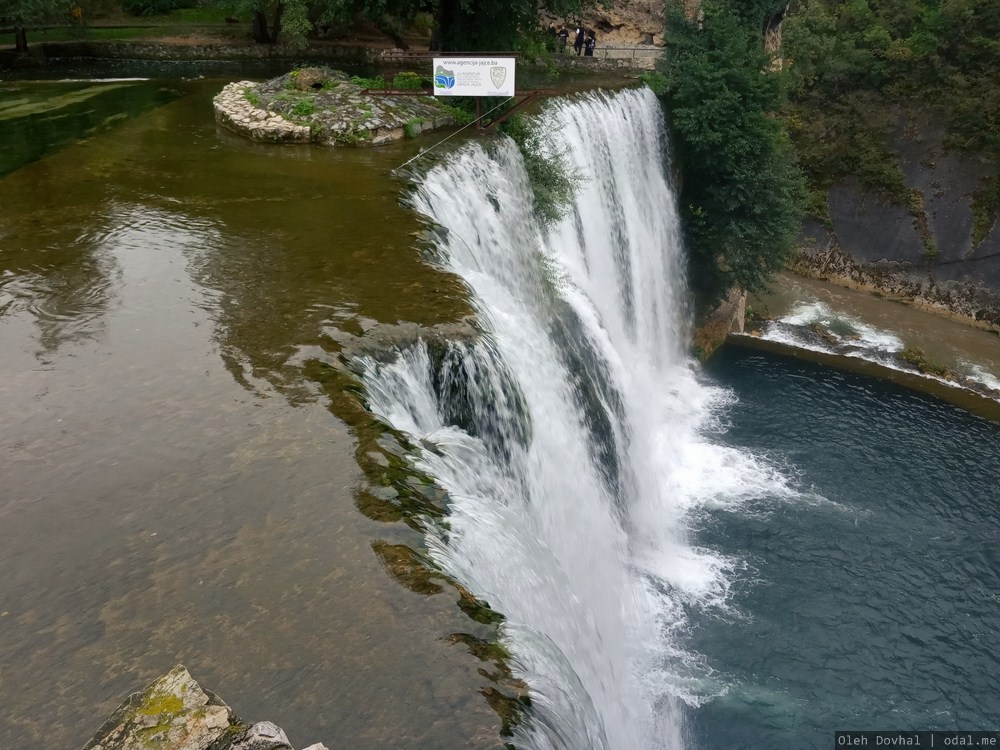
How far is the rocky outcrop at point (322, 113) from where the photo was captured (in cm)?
1538

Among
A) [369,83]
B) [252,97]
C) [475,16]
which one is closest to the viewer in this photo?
[252,97]

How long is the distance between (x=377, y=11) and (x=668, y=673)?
16.7 metres

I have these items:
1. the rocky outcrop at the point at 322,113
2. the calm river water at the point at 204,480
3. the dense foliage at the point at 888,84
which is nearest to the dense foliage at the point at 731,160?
the dense foliage at the point at 888,84

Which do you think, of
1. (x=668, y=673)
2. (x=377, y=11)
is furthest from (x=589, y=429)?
(x=377, y=11)

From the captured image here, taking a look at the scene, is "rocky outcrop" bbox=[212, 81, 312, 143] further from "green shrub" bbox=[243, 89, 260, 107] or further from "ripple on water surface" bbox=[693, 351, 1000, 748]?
"ripple on water surface" bbox=[693, 351, 1000, 748]

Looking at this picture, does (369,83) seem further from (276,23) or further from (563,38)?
(563,38)

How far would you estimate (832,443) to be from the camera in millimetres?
18922

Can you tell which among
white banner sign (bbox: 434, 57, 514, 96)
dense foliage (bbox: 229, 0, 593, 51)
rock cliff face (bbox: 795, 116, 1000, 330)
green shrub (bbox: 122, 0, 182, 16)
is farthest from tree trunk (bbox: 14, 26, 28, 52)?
rock cliff face (bbox: 795, 116, 1000, 330)

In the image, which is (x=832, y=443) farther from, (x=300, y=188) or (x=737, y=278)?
(x=300, y=188)

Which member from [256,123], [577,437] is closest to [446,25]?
[256,123]

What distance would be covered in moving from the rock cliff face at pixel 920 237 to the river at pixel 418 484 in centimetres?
860

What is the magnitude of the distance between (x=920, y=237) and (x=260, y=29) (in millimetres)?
25580

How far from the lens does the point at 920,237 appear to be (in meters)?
28.3

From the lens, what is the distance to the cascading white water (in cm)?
651
